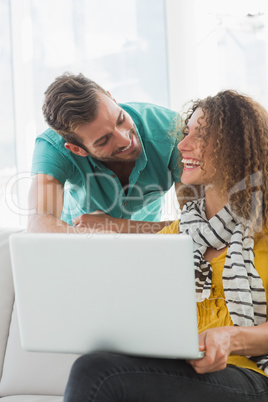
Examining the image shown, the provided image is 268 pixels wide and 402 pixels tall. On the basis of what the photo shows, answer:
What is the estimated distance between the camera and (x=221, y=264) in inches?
51.1

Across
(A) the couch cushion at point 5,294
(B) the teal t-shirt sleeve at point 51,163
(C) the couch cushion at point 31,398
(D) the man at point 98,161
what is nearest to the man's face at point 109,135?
(D) the man at point 98,161

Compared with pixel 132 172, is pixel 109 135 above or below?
above

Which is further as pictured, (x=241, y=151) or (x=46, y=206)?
(x=46, y=206)

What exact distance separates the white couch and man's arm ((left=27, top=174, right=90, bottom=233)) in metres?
0.32

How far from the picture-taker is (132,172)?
1843 mm

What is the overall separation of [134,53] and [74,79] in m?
1.74

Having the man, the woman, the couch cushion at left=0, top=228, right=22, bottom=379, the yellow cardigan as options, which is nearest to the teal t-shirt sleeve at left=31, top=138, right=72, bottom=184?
the man

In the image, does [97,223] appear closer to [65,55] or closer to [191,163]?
[191,163]

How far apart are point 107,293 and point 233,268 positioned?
0.47 m

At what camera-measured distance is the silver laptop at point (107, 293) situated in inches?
33.4

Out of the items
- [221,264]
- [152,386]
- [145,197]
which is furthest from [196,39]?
[152,386]

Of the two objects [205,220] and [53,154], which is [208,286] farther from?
[53,154]

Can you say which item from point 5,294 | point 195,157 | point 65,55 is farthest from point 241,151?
point 65,55

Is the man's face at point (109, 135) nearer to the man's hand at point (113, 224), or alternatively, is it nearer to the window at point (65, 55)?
the man's hand at point (113, 224)
